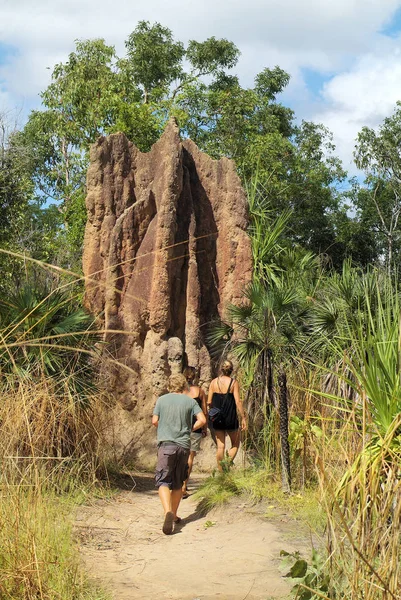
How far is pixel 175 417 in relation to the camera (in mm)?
8492

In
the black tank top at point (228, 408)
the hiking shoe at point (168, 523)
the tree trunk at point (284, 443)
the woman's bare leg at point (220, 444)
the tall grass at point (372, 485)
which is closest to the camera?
the tall grass at point (372, 485)

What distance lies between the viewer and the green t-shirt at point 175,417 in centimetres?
848

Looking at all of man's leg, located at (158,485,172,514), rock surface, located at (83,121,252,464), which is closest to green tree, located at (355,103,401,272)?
rock surface, located at (83,121,252,464)

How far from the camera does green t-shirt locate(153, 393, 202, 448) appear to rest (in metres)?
8.48

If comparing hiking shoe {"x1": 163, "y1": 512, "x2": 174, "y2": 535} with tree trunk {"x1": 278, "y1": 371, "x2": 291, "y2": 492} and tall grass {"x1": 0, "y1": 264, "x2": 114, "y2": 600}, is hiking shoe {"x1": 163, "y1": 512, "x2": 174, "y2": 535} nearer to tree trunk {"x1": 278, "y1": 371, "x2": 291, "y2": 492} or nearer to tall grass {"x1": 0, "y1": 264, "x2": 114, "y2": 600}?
tall grass {"x1": 0, "y1": 264, "x2": 114, "y2": 600}

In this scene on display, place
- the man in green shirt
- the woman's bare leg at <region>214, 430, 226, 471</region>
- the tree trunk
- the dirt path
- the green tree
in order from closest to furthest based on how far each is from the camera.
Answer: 1. the dirt path
2. the man in green shirt
3. the tree trunk
4. the woman's bare leg at <region>214, 430, 226, 471</region>
5. the green tree

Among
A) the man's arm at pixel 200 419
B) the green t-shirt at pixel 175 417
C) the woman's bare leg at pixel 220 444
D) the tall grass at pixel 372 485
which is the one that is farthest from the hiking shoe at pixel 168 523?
the tall grass at pixel 372 485

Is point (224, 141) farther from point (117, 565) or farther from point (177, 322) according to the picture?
point (117, 565)

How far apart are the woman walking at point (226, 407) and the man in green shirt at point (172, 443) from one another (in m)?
1.99

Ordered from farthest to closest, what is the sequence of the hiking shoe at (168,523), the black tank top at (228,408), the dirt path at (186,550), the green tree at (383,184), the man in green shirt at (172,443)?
the green tree at (383,184) → the black tank top at (228,408) → the man in green shirt at (172,443) → the hiking shoe at (168,523) → the dirt path at (186,550)

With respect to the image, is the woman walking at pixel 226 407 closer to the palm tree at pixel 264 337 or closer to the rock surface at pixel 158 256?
the palm tree at pixel 264 337

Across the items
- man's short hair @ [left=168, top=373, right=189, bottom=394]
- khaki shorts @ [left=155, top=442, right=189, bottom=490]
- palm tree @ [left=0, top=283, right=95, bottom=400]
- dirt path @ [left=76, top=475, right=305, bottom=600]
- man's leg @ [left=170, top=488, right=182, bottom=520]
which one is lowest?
dirt path @ [left=76, top=475, right=305, bottom=600]

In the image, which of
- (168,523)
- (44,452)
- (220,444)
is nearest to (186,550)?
(168,523)

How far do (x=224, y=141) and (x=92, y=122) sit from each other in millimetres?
3980
